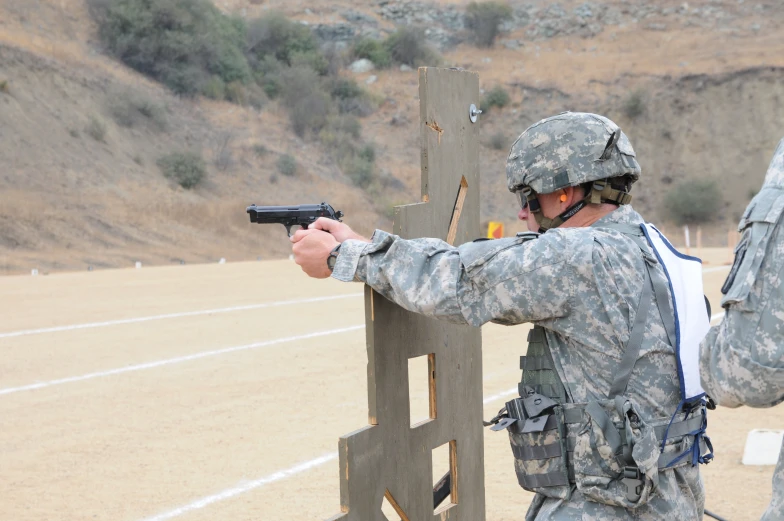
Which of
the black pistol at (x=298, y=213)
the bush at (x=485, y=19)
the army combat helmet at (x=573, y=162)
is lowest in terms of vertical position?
the black pistol at (x=298, y=213)

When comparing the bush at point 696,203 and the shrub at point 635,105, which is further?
the shrub at point 635,105

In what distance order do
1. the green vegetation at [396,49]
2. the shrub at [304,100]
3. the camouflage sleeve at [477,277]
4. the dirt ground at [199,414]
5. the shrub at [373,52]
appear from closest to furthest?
the camouflage sleeve at [477,277], the dirt ground at [199,414], the shrub at [304,100], the shrub at [373,52], the green vegetation at [396,49]

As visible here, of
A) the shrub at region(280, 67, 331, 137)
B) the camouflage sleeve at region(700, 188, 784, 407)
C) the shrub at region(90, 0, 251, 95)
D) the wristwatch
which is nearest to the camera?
the camouflage sleeve at region(700, 188, 784, 407)

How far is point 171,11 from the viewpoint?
4169 cm

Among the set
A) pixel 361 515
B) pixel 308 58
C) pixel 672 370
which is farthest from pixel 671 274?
pixel 308 58

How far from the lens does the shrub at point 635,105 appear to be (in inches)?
1815

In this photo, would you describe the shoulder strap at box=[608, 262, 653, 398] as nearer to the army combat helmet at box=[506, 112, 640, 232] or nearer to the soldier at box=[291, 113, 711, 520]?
the soldier at box=[291, 113, 711, 520]

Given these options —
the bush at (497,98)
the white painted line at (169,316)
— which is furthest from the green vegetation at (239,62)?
the white painted line at (169,316)

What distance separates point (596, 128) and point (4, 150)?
2861 cm

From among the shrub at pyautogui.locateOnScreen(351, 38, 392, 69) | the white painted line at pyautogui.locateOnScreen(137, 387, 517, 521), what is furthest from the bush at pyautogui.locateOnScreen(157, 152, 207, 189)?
the white painted line at pyautogui.locateOnScreen(137, 387, 517, 521)

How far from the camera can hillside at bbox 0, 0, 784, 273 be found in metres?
28.8

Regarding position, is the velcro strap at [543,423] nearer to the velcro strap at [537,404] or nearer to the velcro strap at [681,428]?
the velcro strap at [537,404]

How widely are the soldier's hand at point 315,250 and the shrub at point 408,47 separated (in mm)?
50270

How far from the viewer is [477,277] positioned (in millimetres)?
2688
